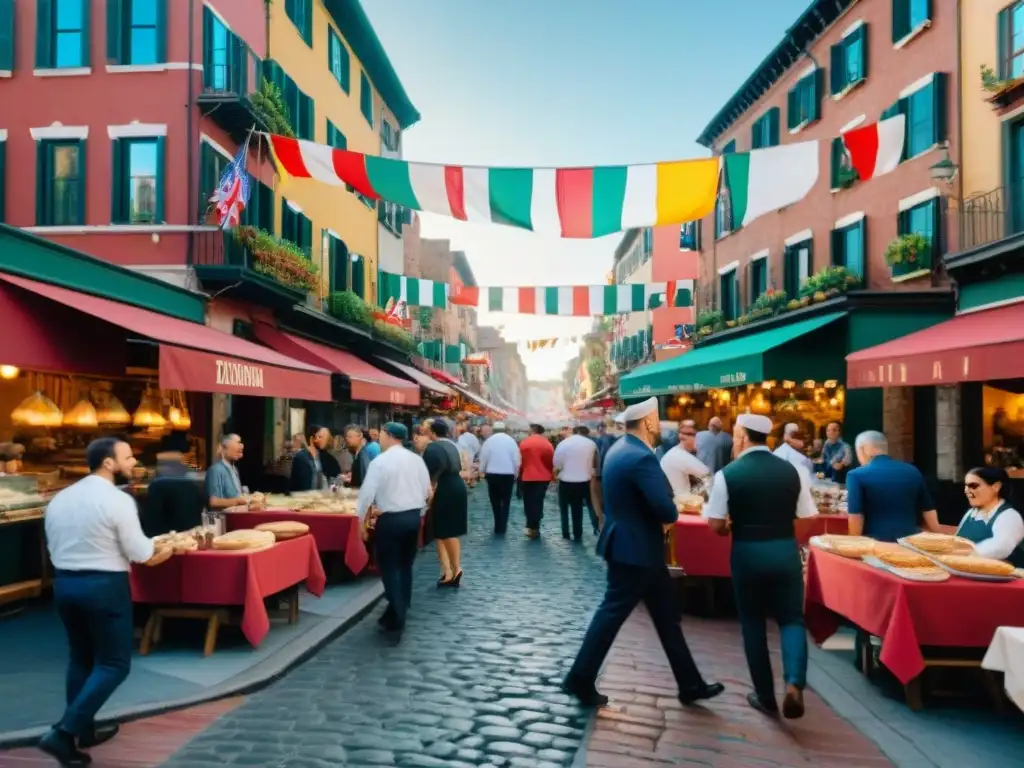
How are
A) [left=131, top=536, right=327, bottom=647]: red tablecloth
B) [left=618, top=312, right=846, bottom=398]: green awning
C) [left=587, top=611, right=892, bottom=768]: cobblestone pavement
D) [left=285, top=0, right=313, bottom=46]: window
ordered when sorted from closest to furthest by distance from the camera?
[left=587, top=611, right=892, bottom=768]: cobblestone pavement
[left=131, top=536, right=327, bottom=647]: red tablecloth
[left=618, top=312, right=846, bottom=398]: green awning
[left=285, top=0, right=313, bottom=46]: window

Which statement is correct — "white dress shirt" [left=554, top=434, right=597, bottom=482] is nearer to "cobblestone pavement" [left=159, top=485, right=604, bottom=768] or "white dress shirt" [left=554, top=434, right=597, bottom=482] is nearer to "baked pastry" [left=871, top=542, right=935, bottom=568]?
"cobblestone pavement" [left=159, top=485, right=604, bottom=768]

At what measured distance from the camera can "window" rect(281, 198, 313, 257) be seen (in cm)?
1866

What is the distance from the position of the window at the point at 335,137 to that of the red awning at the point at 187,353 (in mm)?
11261

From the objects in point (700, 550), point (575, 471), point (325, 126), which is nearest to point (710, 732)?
point (700, 550)

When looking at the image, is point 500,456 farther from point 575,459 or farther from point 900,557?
point 900,557

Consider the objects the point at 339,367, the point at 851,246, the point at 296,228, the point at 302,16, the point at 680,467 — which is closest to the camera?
Result: the point at 680,467

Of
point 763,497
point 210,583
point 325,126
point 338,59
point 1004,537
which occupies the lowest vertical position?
point 210,583

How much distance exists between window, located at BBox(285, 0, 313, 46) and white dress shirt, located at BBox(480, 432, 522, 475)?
10931mm

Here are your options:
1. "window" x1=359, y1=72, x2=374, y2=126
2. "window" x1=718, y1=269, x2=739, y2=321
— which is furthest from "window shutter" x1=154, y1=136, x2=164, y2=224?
"window" x1=718, y1=269, x2=739, y2=321

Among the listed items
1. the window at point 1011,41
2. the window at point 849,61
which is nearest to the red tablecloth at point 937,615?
the window at point 1011,41

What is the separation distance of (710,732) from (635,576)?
102cm

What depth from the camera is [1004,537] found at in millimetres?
6031

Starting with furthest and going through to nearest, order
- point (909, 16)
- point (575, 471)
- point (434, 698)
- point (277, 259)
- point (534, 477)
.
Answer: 1. point (909, 16)
2. point (277, 259)
3. point (534, 477)
4. point (575, 471)
5. point (434, 698)

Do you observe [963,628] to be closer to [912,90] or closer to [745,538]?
[745,538]
